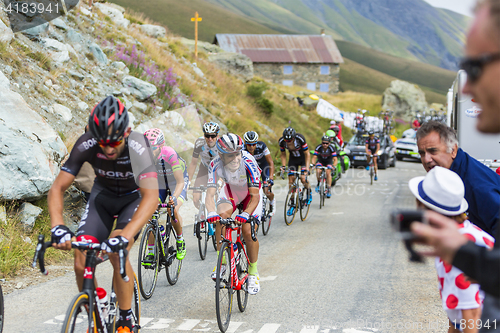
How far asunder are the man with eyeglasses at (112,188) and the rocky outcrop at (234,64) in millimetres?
35275

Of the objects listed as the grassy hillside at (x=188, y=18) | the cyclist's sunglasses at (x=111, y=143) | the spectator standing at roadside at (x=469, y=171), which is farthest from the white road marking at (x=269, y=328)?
the grassy hillside at (x=188, y=18)

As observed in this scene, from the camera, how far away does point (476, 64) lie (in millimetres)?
1538

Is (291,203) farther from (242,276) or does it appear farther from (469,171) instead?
(469,171)

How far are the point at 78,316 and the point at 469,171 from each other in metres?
2.98

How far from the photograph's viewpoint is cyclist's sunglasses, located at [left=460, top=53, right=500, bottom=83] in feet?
4.93

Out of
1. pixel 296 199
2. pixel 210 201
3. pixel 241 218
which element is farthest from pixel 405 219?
pixel 296 199

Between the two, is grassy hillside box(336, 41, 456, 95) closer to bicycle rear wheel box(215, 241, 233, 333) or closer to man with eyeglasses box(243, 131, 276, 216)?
man with eyeglasses box(243, 131, 276, 216)

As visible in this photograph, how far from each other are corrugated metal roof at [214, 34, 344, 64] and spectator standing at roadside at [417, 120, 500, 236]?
206ft

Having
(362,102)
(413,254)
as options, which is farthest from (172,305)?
(362,102)

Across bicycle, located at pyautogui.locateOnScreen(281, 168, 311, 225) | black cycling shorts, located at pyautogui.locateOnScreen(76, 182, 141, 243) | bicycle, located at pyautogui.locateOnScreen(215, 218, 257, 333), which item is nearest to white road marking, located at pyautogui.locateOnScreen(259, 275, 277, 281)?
bicycle, located at pyautogui.locateOnScreen(215, 218, 257, 333)

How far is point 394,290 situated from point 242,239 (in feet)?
7.45

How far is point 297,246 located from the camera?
29.2 ft

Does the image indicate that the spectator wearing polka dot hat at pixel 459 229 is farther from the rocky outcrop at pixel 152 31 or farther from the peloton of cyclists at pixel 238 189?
the rocky outcrop at pixel 152 31

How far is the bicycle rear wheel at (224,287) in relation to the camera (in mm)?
4812
